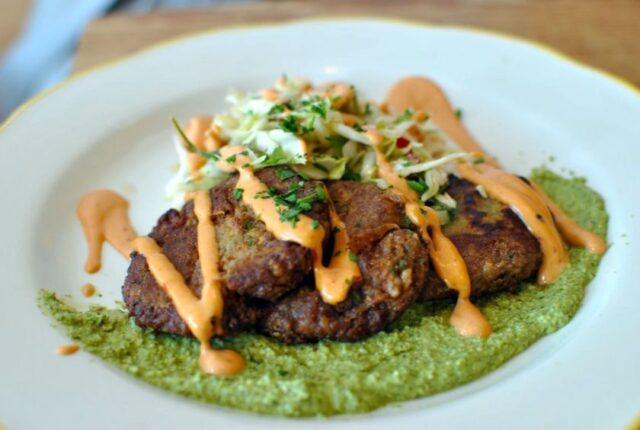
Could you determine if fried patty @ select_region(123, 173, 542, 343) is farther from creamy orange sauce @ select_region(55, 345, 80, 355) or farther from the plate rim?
the plate rim

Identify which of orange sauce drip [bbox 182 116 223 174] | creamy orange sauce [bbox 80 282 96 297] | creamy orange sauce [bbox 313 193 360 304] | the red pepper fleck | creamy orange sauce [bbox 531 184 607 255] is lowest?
creamy orange sauce [bbox 531 184 607 255]

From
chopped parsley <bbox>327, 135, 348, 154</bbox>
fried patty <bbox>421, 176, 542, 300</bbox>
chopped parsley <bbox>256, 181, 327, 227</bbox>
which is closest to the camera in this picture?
chopped parsley <bbox>256, 181, 327, 227</bbox>

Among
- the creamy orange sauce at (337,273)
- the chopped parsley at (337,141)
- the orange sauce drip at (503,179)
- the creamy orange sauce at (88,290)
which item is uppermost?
the creamy orange sauce at (88,290)

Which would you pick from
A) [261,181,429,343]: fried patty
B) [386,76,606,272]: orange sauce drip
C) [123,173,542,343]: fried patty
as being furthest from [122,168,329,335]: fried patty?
[386,76,606,272]: orange sauce drip

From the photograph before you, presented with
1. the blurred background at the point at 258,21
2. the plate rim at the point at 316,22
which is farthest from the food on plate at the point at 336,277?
the blurred background at the point at 258,21

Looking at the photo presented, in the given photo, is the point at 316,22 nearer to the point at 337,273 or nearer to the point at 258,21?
the point at 258,21

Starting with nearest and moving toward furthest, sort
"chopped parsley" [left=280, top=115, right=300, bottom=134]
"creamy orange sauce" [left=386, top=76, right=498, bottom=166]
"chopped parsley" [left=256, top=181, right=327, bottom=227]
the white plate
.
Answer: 1. the white plate
2. "chopped parsley" [left=256, top=181, right=327, bottom=227]
3. "chopped parsley" [left=280, top=115, right=300, bottom=134]
4. "creamy orange sauce" [left=386, top=76, right=498, bottom=166]

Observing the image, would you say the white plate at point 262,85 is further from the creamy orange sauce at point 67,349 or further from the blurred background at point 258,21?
the blurred background at point 258,21
